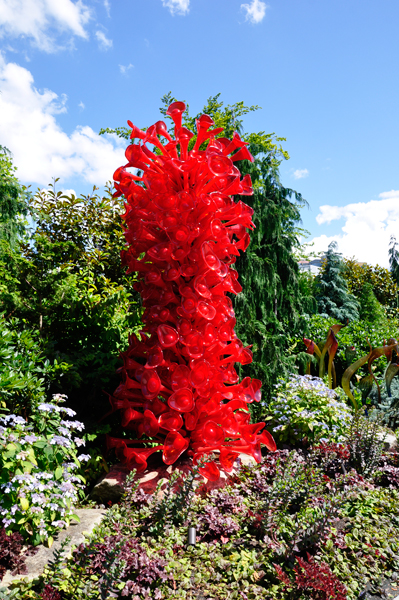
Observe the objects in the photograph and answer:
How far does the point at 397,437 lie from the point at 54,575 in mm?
4754

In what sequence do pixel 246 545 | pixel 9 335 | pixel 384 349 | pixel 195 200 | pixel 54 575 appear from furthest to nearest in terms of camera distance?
pixel 384 349
pixel 195 200
pixel 9 335
pixel 246 545
pixel 54 575

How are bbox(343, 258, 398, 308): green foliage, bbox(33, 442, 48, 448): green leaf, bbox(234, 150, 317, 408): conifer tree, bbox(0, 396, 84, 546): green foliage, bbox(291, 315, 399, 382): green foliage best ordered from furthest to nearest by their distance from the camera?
bbox(343, 258, 398, 308): green foliage → bbox(291, 315, 399, 382): green foliage → bbox(234, 150, 317, 408): conifer tree → bbox(33, 442, 48, 448): green leaf → bbox(0, 396, 84, 546): green foliage

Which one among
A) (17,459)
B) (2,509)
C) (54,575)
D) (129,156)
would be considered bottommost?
(54,575)

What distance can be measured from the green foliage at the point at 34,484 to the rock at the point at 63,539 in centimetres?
7

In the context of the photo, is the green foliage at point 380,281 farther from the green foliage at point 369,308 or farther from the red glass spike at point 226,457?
the red glass spike at point 226,457

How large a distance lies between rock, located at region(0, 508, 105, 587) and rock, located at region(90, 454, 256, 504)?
167mm

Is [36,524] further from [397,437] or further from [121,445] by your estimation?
[397,437]

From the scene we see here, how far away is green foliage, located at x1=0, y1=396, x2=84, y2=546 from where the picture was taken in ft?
8.36

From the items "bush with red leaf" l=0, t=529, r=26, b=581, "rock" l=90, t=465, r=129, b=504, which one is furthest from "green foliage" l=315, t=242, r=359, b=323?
"bush with red leaf" l=0, t=529, r=26, b=581

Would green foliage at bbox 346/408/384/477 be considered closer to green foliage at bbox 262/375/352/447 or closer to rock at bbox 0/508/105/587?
green foliage at bbox 262/375/352/447

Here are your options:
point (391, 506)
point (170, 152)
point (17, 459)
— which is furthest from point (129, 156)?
point (391, 506)

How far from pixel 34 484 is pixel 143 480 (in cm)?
111

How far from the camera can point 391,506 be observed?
363 centimetres

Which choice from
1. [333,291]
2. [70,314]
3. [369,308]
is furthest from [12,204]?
[369,308]
